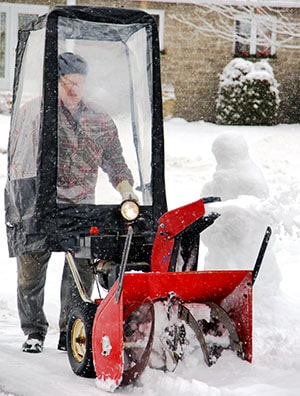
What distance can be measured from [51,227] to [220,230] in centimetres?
225

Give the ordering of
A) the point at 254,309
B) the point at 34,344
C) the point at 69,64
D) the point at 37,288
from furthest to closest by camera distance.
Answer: the point at 254,309 → the point at 37,288 → the point at 34,344 → the point at 69,64

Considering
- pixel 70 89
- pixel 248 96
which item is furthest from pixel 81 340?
pixel 248 96

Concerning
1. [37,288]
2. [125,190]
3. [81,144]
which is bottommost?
[37,288]

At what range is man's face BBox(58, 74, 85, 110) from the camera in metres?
5.36

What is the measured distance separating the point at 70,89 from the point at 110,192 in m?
0.67

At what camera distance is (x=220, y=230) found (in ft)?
23.6

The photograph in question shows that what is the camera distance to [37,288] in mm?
5738

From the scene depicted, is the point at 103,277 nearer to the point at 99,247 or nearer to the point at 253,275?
the point at 99,247

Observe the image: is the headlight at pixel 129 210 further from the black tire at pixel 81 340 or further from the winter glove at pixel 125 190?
the black tire at pixel 81 340

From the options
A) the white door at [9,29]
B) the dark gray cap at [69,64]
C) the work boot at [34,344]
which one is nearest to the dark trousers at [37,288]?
the work boot at [34,344]

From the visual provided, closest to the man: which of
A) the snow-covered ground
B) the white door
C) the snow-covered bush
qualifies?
the snow-covered ground

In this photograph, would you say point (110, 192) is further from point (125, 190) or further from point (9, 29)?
point (9, 29)

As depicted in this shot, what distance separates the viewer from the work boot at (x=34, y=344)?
18.4 feet

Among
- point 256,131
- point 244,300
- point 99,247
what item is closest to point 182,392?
point 244,300
